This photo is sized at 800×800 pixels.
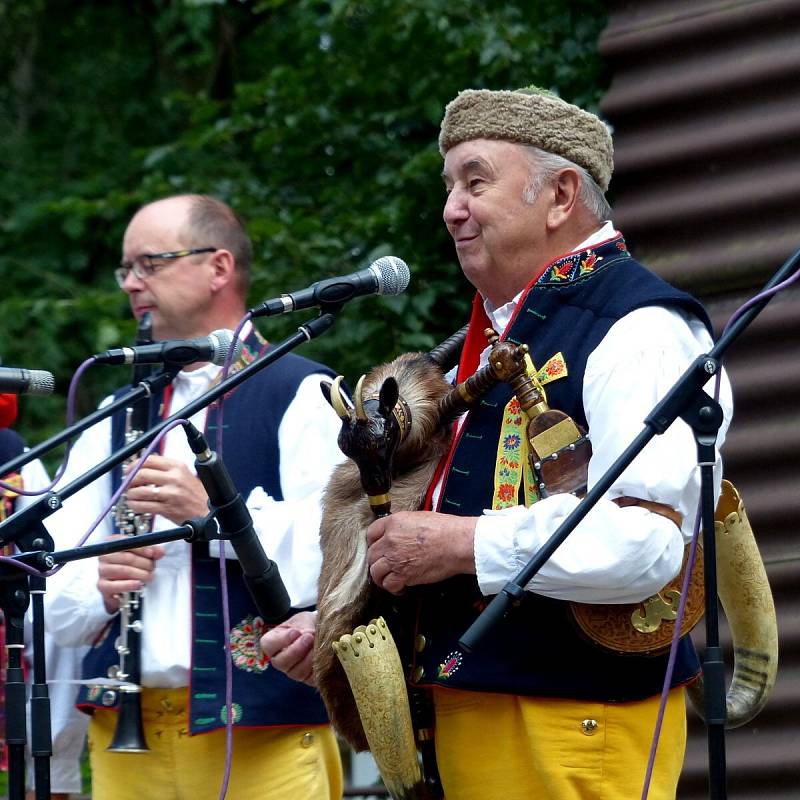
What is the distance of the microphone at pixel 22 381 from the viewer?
266 cm

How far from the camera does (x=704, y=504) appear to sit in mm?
2299

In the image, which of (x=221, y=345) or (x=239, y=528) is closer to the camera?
(x=239, y=528)

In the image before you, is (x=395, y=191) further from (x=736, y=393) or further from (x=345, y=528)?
(x=345, y=528)

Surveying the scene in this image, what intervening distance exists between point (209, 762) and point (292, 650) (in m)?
0.40

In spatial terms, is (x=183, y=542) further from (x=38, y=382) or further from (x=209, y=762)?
(x=38, y=382)

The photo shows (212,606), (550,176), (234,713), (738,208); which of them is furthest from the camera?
(738,208)

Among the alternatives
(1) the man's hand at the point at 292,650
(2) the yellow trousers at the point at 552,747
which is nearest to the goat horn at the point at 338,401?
(2) the yellow trousers at the point at 552,747

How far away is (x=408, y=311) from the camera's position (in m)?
4.81

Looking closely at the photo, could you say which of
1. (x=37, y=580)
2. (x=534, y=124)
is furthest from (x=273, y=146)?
(x=37, y=580)

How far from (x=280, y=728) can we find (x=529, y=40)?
2461mm

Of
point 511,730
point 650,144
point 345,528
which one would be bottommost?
point 511,730

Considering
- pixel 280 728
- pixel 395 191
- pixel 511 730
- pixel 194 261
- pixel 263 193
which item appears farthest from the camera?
pixel 263 193

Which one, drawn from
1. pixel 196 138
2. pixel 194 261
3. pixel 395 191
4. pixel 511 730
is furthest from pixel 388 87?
pixel 511 730

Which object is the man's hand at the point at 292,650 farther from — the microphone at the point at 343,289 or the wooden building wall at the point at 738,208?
the wooden building wall at the point at 738,208
